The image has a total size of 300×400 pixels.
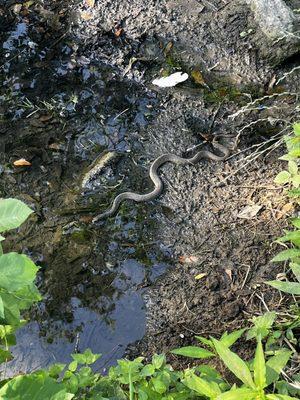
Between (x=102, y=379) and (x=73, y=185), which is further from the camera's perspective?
(x=73, y=185)

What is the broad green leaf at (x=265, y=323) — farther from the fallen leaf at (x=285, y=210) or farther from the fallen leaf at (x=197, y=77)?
the fallen leaf at (x=197, y=77)

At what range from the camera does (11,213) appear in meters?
1.66

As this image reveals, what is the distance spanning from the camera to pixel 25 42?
21.6 feet

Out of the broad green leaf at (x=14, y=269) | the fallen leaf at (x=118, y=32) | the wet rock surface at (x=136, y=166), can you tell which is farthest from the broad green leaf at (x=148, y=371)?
the fallen leaf at (x=118, y=32)

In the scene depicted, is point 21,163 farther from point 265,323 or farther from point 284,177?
point 265,323

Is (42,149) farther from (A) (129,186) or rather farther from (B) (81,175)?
(A) (129,186)

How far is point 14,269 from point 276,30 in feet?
16.7

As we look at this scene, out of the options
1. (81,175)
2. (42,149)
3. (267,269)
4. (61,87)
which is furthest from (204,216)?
(61,87)

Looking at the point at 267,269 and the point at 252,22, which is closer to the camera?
the point at 267,269

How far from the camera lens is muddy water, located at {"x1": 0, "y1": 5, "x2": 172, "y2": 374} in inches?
172

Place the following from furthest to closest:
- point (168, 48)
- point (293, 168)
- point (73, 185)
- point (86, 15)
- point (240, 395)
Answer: point (86, 15)
point (168, 48)
point (73, 185)
point (293, 168)
point (240, 395)

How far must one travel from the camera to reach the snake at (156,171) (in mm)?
5020

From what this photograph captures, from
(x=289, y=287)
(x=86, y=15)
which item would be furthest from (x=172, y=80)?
(x=289, y=287)

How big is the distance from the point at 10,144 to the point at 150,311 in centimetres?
228
